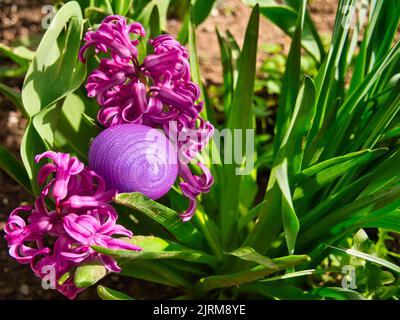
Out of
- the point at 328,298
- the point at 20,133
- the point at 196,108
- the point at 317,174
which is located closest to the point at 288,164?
the point at 317,174

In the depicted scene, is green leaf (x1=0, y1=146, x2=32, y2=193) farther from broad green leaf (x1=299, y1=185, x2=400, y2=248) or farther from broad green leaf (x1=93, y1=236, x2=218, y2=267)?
broad green leaf (x1=299, y1=185, x2=400, y2=248)

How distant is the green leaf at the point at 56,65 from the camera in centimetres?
97

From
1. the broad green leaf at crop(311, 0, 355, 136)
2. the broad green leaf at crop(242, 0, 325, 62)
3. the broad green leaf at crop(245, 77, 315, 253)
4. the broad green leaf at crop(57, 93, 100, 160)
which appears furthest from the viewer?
the broad green leaf at crop(242, 0, 325, 62)

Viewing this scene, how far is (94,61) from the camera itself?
1.10 m

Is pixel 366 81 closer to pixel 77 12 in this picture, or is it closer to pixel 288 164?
pixel 288 164

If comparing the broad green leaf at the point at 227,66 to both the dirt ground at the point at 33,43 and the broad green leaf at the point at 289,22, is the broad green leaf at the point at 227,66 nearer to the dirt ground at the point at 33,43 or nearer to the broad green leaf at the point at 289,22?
the broad green leaf at the point at 289,22

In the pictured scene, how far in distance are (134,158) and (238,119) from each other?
1.17 feet

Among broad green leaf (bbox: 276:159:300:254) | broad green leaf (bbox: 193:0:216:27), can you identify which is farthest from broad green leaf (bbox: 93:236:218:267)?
broad green leaf (bbox: 193:0:216:27)

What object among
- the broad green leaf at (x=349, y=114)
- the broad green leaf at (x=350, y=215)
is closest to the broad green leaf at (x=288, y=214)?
the broad green leaf at (x=350, y=215)

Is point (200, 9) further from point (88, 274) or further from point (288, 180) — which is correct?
point (88, 274)

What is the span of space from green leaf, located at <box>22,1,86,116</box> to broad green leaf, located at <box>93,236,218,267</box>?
260 mm

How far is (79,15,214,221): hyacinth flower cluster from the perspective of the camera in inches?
36.0

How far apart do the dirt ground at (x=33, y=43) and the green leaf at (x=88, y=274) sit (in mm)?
546

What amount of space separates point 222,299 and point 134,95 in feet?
1.60
